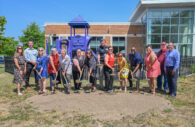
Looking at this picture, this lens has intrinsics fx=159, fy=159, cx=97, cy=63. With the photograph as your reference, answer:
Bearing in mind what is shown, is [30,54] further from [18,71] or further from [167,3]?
[167,3]

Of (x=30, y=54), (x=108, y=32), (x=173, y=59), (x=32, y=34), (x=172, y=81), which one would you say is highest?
(x=32, y=34)

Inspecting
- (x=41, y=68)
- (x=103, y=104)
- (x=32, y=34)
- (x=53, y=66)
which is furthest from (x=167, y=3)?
(x=32, y=34)

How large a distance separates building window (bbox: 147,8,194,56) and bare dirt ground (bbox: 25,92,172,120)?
17.1 meters

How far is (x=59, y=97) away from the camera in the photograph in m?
5.33

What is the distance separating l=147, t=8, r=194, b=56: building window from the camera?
66.1 ft

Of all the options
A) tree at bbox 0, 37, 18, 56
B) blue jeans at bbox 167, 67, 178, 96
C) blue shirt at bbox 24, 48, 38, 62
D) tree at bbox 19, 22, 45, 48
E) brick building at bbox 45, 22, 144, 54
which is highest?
tree at bbox 19, 22, 45, 48

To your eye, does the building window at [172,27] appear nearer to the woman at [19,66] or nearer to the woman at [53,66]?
the woman at [53,66]

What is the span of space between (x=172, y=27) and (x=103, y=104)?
63.0ft

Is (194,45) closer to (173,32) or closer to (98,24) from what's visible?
(173,32)

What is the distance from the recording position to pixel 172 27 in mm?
20281

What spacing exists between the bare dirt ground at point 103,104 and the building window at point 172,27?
1708 centimetres

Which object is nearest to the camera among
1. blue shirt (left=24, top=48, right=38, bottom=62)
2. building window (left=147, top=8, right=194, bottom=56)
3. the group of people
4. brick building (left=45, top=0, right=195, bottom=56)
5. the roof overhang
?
the group of people

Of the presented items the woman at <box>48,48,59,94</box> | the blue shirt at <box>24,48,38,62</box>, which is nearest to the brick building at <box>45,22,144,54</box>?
the blue shirt at <box>24,48,38,62</box>

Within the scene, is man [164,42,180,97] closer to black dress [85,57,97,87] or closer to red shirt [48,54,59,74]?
black dress [85,57,97,87]
